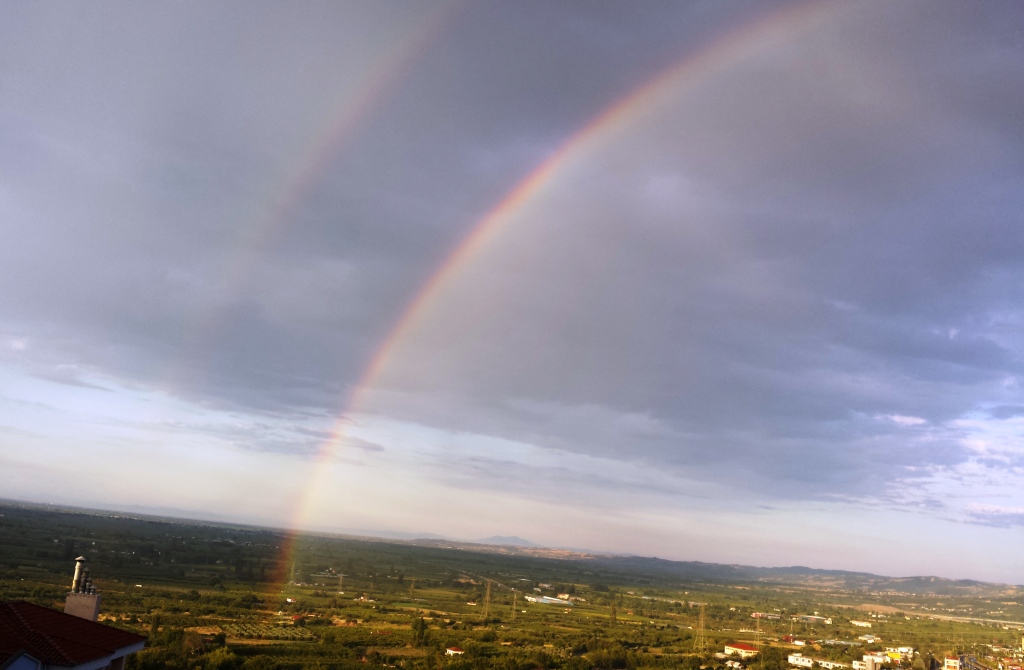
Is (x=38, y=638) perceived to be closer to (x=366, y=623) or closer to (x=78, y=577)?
(x=78, y=577)

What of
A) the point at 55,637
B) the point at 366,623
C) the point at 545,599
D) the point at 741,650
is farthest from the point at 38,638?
the point at 545,599

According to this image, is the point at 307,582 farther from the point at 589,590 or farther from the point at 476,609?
the point at 589,590

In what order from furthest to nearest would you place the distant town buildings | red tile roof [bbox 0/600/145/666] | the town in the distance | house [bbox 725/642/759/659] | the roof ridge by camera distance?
1. the distant town buildings
2. house [bbox 725/642/759/659]
3. the town in the distance
4. the roof ridge
5. red tile roof [bbox 0/600/145/666]

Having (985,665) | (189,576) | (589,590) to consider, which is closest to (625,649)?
(985,665)

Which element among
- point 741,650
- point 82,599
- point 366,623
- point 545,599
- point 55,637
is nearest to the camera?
point 55,637

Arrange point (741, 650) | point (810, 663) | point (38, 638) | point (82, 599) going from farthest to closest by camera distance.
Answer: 1. point (741, 650)
2. point (810, 663)
3. point (82, 599)
4. point (38, 638)

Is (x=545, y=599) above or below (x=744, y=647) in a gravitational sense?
below

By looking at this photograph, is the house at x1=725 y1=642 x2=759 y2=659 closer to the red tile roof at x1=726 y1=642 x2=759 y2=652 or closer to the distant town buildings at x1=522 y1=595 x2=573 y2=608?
the red tile roof at x1=726 y1=642 x2=759 y2=652

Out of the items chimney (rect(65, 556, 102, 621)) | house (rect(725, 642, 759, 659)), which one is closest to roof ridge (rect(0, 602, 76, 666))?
chimney (rect(65, 556, 102, 621))
